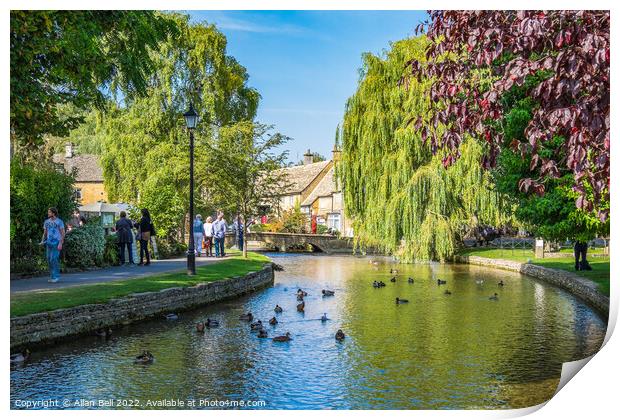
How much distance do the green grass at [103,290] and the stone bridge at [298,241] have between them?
26.2 meters

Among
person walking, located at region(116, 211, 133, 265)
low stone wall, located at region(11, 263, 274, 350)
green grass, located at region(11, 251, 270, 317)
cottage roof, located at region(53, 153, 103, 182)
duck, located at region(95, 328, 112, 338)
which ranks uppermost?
cottage roof, located at region(53, 153, 103, 182)

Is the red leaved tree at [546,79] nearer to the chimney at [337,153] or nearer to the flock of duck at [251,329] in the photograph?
the flock of duck at [251,329]

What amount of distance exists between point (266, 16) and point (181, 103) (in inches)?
831

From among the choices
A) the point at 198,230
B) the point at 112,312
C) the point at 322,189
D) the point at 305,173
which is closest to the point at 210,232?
the point at 198,230

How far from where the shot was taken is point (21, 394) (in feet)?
29.9

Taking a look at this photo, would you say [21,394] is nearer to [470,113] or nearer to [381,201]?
[470,113]

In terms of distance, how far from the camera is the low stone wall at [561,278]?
1620 cm

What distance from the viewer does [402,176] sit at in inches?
1166

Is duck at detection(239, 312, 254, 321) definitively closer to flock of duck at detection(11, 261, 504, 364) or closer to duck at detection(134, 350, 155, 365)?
flock of duck at detection(11, 261, 504, 364)

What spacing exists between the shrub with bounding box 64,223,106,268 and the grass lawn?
1347 cm

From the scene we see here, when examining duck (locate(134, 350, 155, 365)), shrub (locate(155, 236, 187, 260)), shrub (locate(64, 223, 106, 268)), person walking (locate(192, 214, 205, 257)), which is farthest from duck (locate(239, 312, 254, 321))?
person walking (locate(192, 214, 205, 257))

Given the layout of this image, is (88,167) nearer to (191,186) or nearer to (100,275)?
(100,275)

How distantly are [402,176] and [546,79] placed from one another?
847 inches

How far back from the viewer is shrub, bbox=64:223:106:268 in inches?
749
